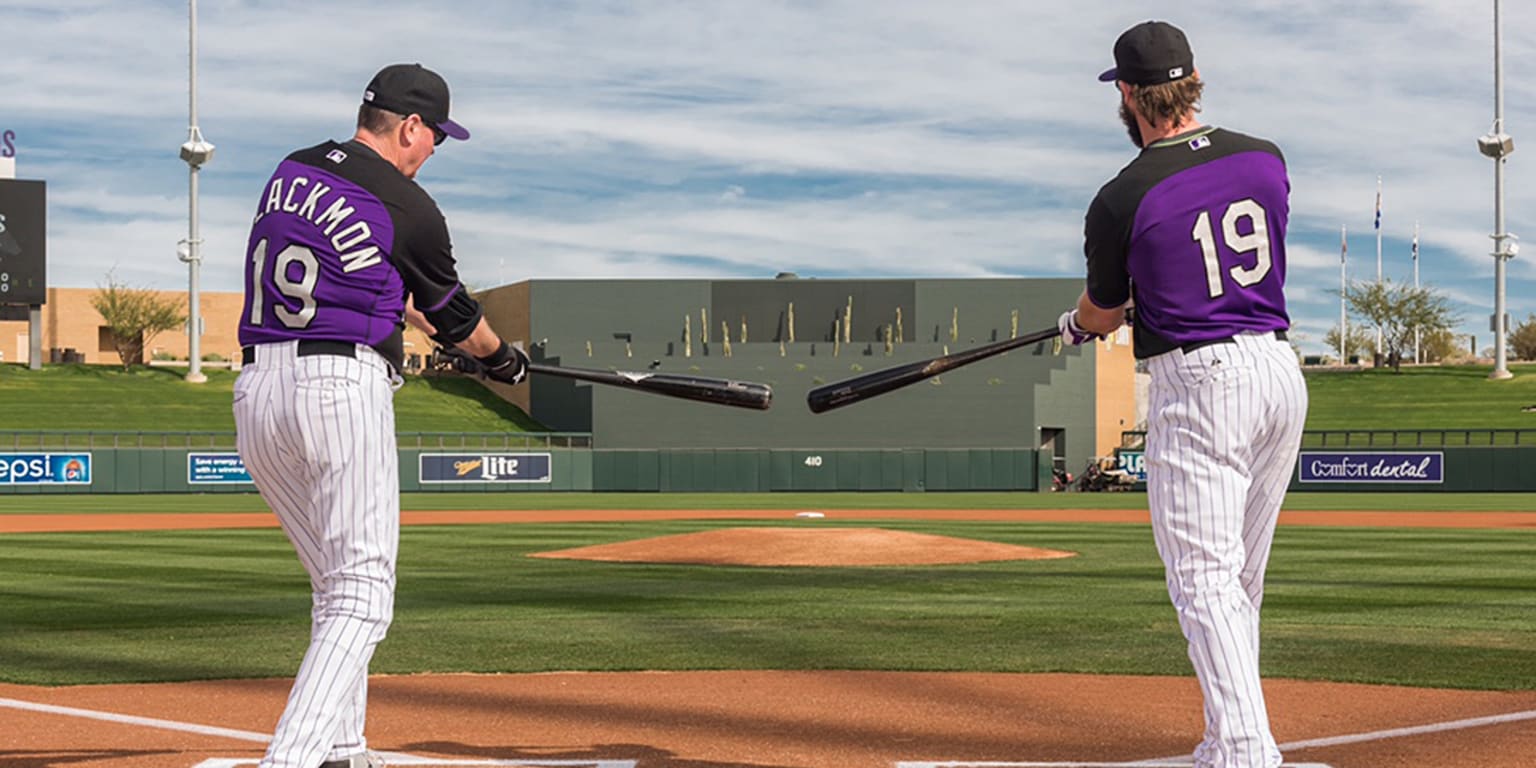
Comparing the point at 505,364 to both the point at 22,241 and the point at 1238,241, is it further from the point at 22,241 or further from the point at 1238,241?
the point at 22,241

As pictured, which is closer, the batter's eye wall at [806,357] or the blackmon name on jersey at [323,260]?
the blackmon name on jersey at [323,260]

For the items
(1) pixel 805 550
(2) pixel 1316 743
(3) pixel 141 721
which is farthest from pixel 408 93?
(1) pixel 805 550

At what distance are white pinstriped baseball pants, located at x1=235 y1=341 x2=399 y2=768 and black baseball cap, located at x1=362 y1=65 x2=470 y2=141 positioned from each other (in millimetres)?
738

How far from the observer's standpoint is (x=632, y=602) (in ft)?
37.4

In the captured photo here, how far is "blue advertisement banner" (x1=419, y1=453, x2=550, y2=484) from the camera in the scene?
142 feet

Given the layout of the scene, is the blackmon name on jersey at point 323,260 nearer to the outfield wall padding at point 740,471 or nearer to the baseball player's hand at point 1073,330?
the baseball player's hand at point 1073,330

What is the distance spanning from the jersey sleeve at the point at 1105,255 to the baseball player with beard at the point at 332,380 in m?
1.83

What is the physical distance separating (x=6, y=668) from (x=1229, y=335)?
6.48 m

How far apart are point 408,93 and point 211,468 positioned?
129 feet

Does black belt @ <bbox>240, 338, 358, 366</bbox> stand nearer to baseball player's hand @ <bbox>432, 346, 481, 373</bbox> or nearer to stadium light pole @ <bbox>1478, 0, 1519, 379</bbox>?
baseball player's hand @ <bbox>432, 346, 481, 373</bbox>

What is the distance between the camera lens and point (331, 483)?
429cm

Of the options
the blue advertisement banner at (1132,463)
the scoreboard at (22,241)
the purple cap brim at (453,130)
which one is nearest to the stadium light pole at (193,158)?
the scoreboard at (22,241)

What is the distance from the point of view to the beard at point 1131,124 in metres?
4.50

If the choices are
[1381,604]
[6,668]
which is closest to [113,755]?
[6,668]
